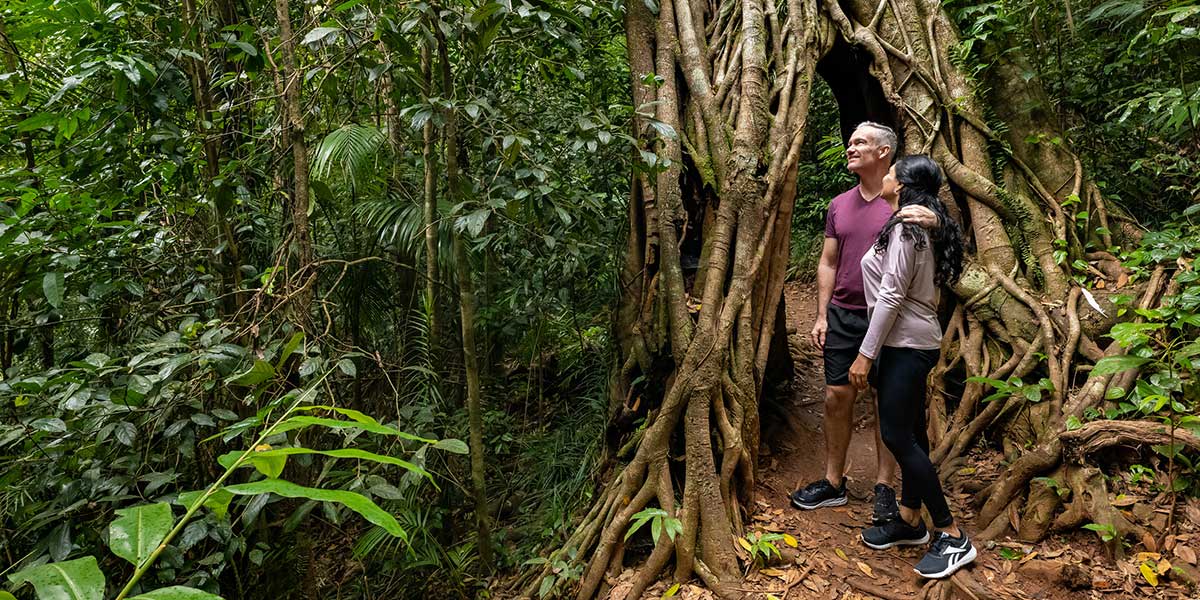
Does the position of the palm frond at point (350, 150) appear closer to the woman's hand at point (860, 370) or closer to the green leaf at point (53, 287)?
the green leaf at point (53, 287)

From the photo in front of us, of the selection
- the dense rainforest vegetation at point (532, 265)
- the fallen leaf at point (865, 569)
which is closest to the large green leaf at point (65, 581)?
the dense rainforest vegetation at point (532, 265)

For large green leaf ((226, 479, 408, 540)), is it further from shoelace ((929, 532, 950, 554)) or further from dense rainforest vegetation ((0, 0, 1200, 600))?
shoelace ((929, 532, 950, 554))

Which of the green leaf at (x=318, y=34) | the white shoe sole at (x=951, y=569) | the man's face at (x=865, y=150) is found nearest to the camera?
the green leaf at (x=318, y=34)

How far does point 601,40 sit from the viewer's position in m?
4.17

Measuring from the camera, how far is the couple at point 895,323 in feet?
8.14

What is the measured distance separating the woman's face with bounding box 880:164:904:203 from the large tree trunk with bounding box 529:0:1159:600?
54 cm

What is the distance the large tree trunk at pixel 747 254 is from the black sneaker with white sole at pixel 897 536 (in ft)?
1.23

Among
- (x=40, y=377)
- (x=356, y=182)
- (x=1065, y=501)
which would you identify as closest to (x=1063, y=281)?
(x=1065, y=501)

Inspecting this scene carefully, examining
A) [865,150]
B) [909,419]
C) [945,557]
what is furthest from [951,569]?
[865,150]

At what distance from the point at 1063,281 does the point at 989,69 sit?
1.44 metres

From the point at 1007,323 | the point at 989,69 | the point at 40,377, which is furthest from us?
the point at 989,69

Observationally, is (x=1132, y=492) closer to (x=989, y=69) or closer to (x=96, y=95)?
(x=989, y=69)

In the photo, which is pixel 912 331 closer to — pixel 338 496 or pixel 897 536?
pixel 897 536

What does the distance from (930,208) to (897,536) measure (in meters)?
1.35
